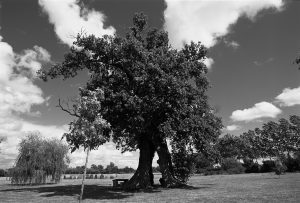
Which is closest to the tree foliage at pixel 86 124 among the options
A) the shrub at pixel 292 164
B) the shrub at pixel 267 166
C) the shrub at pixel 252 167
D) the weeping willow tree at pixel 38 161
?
the weeping willow tree at pixel 38 161

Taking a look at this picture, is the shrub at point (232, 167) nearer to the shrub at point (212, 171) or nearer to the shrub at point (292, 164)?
the shrub at point (212, 171)

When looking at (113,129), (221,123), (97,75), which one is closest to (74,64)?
(97,75)

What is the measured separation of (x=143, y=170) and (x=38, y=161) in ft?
82.8

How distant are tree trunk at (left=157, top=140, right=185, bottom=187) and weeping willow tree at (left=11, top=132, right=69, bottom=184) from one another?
25.5m

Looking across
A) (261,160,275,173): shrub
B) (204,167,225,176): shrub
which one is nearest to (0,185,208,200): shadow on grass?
(261,160,275,173): shrub

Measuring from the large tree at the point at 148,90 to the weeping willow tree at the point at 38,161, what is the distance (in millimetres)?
21123

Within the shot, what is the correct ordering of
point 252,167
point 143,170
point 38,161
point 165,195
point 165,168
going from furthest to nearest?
point 252,167 < point 38,161 < point 165,168 < point 143,170 < point 165,195

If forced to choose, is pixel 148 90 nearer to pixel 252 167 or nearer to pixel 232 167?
pixel 252 167

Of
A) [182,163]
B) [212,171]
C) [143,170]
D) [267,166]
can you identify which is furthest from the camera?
[212,171]

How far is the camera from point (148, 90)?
35.4m

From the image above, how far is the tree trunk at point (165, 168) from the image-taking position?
43906mm

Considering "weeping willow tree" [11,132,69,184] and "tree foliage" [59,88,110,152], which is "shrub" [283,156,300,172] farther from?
"tree foliage" [59,88,110,152]

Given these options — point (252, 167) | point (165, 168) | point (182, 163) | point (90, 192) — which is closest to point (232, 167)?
point (252, 167)

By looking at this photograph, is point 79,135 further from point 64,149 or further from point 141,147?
point 64,149
